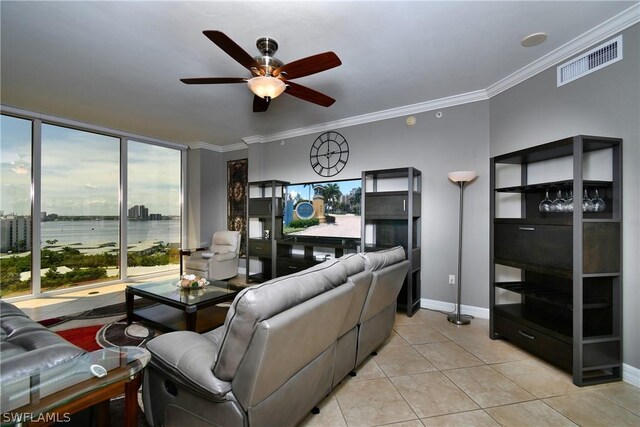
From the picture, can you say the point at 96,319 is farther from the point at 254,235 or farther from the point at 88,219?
the point at 254,235

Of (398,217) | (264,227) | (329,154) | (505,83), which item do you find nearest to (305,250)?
(264,227)

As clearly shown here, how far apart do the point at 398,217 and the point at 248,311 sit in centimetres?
269

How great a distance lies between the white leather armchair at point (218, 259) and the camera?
4.57m

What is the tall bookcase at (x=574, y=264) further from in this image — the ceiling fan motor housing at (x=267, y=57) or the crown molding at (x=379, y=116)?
the ceiling fan motor housing at (x=267, y=57)

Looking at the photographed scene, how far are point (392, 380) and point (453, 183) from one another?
2475 mm

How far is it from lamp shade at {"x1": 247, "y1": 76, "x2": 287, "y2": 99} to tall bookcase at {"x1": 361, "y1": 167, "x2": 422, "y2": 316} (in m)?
1.81

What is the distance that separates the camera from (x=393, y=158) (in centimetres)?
396

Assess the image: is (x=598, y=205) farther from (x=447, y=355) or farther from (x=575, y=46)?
(x=447, y=355)

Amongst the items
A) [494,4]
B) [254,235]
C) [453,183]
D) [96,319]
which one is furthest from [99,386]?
[254,235]

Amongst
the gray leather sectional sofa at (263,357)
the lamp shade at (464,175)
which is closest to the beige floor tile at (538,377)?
the gray leather sectional sofa at (263,357)

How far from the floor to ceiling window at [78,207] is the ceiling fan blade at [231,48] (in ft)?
13.4

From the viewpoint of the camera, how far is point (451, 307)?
139 inches

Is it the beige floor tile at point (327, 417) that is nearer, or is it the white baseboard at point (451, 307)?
the beige floor tile at point (327, 417)

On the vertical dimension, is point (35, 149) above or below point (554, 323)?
above
